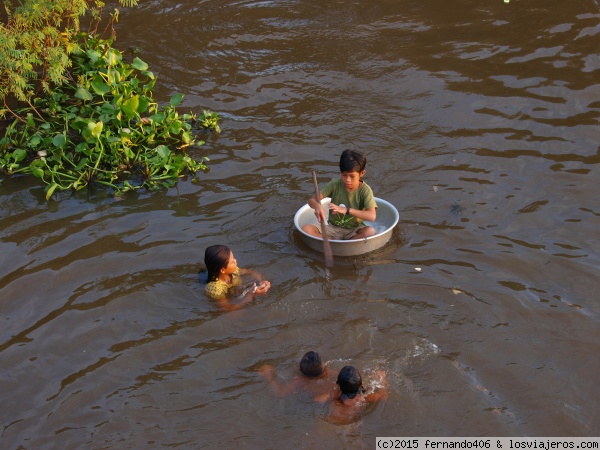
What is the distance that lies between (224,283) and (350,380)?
4.98ft

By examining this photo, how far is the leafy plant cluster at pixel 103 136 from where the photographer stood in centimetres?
678

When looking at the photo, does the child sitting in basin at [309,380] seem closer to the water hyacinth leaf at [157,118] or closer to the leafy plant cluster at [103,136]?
the leafy plant cluster at [103,136]

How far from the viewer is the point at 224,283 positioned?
17.8 feet

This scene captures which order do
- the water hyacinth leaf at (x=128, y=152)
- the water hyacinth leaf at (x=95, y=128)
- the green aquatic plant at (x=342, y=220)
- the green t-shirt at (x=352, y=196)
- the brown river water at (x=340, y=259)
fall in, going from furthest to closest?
Result: the water hyacinth leaf at (x=128, y=152) → the water hyacinth leaf at (x=95, y=128) → the green aquatic plant at (x=342, y=220) → the green t-shirt at (x=352, y=196) → the brown river water at (x=340, y=259)

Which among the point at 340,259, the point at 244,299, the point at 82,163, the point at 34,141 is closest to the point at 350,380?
the point at 244,299

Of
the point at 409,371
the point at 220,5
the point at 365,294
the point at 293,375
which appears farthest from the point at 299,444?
the point at 220,5

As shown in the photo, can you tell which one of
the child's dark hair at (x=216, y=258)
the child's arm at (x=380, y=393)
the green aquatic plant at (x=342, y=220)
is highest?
the child's dark hair at (x=216, y=258)

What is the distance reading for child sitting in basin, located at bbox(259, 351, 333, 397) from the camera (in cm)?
455

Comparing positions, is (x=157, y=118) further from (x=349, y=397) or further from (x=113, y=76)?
(x=349, y=397)

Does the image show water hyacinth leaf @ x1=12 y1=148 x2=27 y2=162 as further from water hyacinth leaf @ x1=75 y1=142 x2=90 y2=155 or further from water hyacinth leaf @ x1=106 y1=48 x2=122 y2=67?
water hyacinth leaf @ x1=106 y1=48 x2=122 y2=67

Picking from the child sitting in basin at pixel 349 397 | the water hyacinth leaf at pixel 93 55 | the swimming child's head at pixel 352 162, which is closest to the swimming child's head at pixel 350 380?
the child sitting in basin at pixel 349 397

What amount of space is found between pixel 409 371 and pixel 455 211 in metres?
2.02

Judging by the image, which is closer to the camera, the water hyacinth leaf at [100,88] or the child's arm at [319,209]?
the child's arm at [319,209]

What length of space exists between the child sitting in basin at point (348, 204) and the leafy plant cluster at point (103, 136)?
5.24ft
